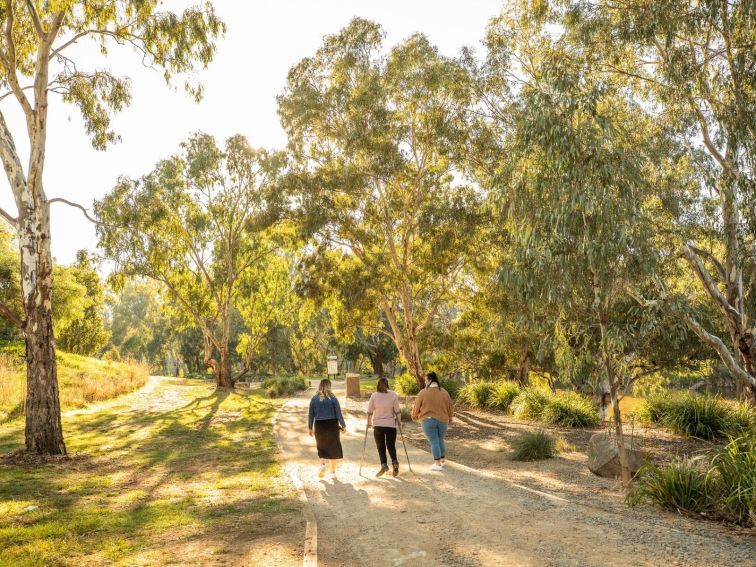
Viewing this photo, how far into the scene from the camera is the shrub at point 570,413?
1684 cm

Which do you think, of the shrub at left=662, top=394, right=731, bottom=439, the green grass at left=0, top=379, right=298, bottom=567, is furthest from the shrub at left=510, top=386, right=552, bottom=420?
the green grass at left=0, top=379, right=298, bottom=567

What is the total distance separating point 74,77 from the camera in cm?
1377

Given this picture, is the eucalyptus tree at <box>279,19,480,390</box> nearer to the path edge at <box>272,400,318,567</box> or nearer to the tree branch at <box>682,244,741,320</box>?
the tree branch at <box>682,244,741,320</box>

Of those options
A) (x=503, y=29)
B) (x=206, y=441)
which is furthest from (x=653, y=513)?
(x=503, y=29)

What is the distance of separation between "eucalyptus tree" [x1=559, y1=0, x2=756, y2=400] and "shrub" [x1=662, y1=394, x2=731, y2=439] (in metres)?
1.23

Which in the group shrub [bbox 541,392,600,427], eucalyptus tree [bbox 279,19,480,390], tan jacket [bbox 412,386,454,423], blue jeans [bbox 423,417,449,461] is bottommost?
shrub [bbox 541,392,600,427]

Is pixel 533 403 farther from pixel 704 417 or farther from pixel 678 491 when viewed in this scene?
pixel 678 491

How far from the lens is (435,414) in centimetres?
993

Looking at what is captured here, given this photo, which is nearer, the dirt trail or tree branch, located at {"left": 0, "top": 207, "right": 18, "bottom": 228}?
the dirt trail

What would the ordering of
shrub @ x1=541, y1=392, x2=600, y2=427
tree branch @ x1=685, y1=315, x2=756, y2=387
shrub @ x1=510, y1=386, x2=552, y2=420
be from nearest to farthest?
1. tree branch @ x1=685, y1=315, x2=756, y2=387
2. shrub @ x1=541, y1=392, x2=600, y2=427
3. shrub @ x1=510, y1=386, x2=552, y2=420

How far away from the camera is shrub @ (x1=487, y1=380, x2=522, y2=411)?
21.5 meters

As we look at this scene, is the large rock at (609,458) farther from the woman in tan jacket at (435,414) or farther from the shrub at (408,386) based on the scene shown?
the shrub at (408,386)

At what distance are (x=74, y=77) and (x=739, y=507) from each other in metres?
15.6

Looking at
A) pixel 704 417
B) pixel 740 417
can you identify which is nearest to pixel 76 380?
pixel 704 417
